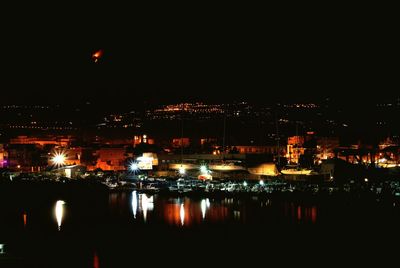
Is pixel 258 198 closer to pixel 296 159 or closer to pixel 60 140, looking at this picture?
pixel 296 159

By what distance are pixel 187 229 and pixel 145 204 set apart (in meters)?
5.07

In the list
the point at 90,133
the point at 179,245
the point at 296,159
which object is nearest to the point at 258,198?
the point at 179,245

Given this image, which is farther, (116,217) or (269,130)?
(269,130)

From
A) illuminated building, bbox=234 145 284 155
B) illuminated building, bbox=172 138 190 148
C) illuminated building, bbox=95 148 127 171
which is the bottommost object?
illuminated building, bbox=95 148 127 171

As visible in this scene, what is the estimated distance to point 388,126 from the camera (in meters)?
41.3

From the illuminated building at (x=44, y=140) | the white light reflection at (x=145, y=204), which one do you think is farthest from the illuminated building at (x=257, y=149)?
the white light reflection at (x=145, y=204)

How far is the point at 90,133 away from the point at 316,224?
31131 millimetres

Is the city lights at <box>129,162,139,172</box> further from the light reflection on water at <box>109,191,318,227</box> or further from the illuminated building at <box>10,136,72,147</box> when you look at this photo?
the light reflection on water at <box>109,191,318,227</box>

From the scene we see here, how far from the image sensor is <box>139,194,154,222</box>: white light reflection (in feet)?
58.8

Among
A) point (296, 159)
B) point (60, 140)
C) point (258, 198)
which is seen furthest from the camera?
point (60, 140)

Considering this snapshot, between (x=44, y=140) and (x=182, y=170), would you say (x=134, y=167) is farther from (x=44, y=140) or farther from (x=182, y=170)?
(x=44, y=140)

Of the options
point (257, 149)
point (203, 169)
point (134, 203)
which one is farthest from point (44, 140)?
point (134, 203)

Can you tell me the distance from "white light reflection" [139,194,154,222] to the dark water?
28 mm

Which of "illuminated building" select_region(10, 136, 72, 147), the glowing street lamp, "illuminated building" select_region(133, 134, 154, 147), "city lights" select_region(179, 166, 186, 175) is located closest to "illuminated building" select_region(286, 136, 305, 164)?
"city lights" select_region(179, 166, 186, 175)
